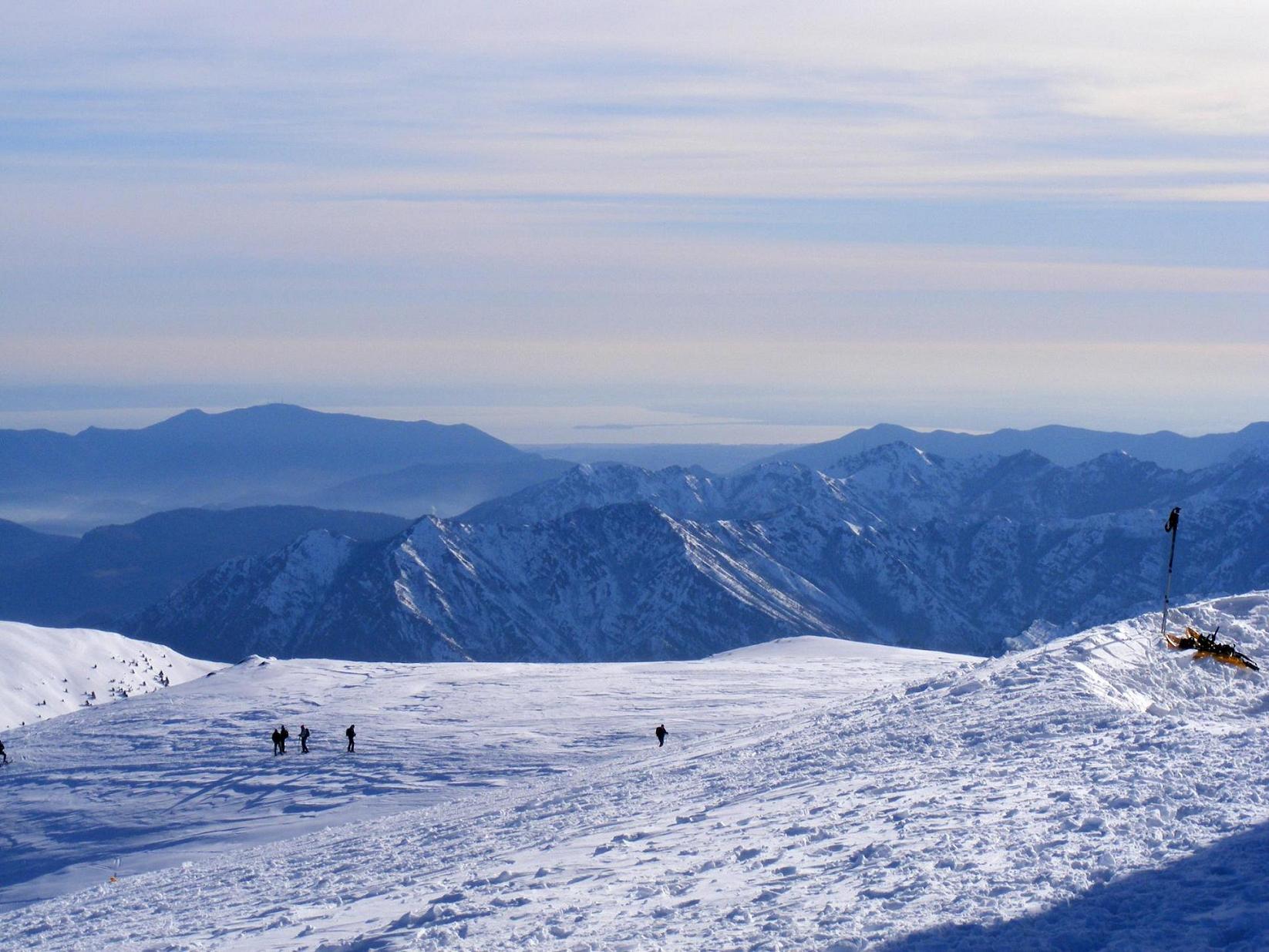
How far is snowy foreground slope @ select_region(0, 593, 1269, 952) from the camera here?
15.6 m

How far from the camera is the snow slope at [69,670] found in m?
109

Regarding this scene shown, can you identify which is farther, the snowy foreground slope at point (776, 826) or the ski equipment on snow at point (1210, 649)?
the ski equipment on snow at point (1210, 649)

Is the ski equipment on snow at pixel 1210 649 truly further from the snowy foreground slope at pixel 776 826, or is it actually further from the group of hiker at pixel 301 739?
the group of hiker at pixel 301 739

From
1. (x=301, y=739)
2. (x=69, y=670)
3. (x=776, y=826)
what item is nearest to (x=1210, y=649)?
(x=776, y=826)

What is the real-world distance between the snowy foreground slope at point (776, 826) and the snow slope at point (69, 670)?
68.7 m

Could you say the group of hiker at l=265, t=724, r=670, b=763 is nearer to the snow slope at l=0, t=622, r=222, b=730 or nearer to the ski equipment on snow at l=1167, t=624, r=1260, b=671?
the ski equipment on snow at l=1167, t=624, r=1260, b=671

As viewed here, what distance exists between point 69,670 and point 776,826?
115202mm

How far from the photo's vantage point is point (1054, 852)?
16.9 meters

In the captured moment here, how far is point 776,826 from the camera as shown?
21.1 metres

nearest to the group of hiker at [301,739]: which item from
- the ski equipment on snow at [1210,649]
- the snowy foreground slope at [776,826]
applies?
the snowy foreground slope at [776,826]

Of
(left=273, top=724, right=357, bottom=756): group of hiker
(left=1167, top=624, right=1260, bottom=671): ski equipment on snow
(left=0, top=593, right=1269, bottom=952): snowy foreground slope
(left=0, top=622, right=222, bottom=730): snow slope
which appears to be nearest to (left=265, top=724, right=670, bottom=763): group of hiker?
(left=273, top=724, right=357, bottom=756): group of hiker

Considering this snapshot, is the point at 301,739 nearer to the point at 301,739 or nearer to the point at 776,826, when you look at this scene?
the point at 301,739

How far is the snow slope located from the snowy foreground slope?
2706 inches

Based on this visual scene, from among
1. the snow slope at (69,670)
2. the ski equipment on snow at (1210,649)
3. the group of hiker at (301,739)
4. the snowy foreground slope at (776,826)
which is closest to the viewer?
the snowy foreground slope at (776,826)
